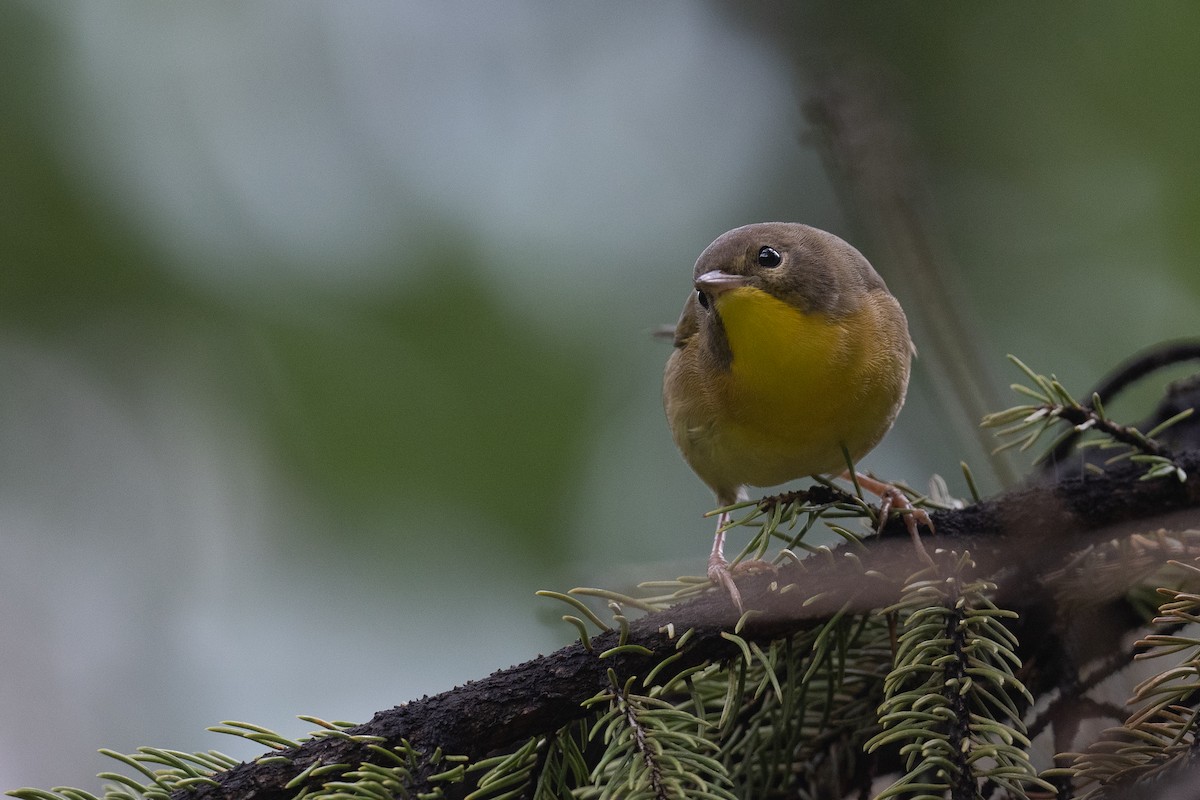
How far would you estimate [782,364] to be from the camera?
2.96m

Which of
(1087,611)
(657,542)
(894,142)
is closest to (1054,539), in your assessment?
(1087,611)

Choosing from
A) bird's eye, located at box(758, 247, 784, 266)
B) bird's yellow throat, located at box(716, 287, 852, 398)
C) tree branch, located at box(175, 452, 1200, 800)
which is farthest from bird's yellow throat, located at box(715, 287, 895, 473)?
tree branch, located at box(175, 452, 1200, 800)

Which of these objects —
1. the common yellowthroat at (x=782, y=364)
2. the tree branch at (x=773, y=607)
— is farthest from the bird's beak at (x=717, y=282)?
the tree branch at (x=773, y=607)

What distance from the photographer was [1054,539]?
6.88 feet

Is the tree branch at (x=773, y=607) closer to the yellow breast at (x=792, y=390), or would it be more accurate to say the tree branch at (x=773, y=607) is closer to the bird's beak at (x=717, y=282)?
the yellow breast at (x=792, y=390)

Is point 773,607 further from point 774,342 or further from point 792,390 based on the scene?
point 774,342

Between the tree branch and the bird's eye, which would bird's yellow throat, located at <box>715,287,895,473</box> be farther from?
the tree branch

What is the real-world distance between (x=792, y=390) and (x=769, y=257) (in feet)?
1.75

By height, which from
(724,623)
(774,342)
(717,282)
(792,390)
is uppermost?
(717,282)

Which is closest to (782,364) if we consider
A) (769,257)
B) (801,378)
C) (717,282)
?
(801,378)

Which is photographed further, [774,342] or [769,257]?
[769,257]

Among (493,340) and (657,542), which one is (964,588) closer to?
(493,340)

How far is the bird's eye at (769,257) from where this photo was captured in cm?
323

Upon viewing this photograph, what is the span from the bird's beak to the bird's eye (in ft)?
0.36
